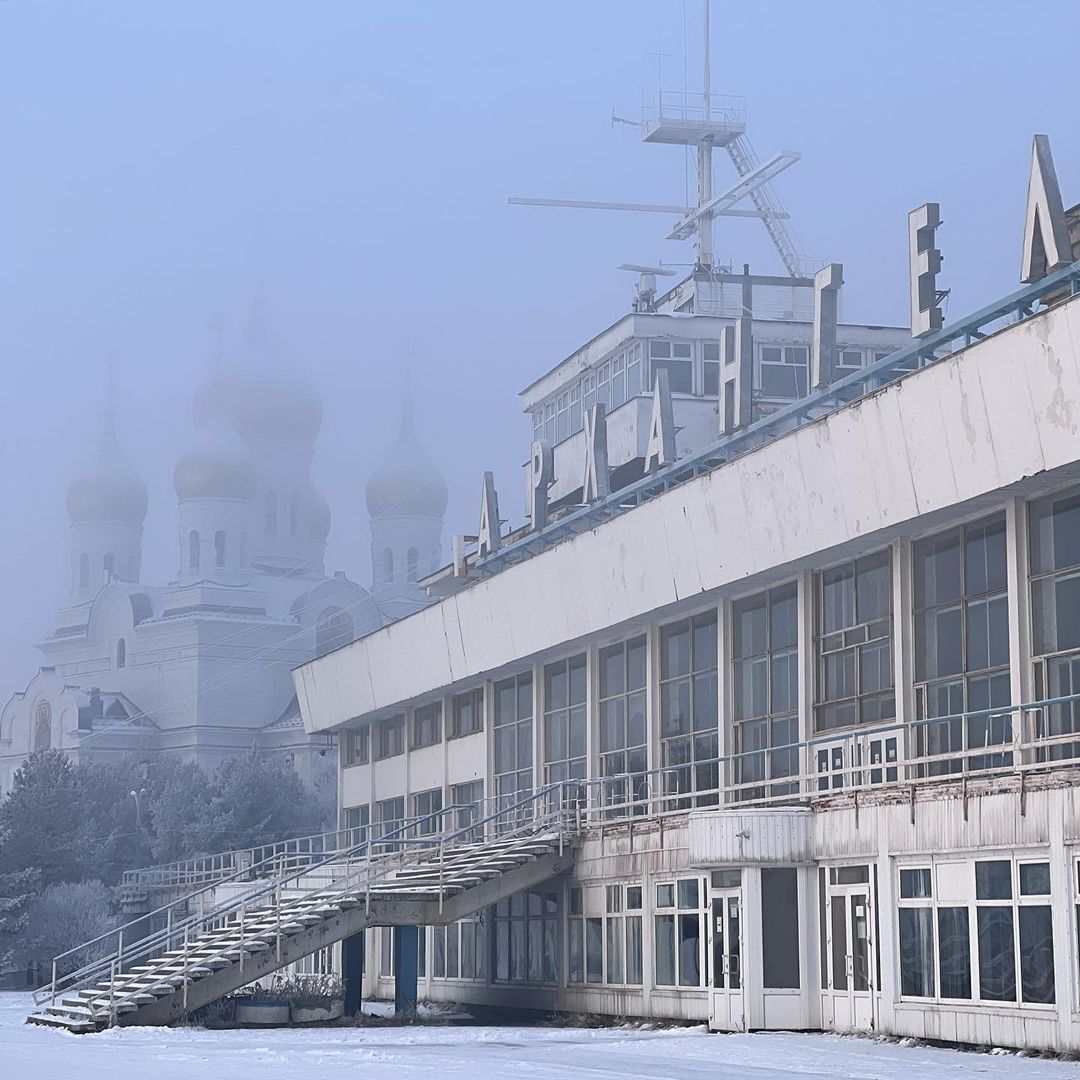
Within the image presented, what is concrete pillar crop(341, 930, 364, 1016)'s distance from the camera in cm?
4347

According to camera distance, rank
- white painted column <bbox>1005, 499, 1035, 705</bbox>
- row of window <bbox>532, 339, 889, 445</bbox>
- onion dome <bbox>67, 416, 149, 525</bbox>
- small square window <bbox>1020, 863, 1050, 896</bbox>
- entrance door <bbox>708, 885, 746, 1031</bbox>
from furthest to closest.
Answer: onion dome <bbox>67, 416, 149, 525</bbox> < row of window <bbox>532, 339, 889, 445</bbox> < entrance door <bbox>708, 885, 746, 1031</bbox> < white painted column <bbox>1005, 499, 1035, 705</bbox> < small square window <bbox>1020, 863, 1050, 896</bbox>

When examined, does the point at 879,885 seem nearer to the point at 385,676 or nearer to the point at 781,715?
the point at 781,715

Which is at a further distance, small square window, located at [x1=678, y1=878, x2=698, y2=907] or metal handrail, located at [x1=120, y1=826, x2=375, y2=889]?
metal handrail, located at [x1=120, y1=826, x2=375, y2=889]

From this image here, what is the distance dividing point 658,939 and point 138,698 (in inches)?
5425

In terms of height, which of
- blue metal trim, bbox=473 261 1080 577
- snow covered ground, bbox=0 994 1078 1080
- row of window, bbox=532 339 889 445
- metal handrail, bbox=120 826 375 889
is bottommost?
snow covered ground, bbox=0 994 1078 1080

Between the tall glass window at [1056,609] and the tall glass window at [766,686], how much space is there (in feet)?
25.0

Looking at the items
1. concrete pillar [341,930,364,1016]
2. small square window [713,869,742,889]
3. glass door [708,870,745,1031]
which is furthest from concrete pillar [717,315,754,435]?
concrete pillar [341,930,364,1016]

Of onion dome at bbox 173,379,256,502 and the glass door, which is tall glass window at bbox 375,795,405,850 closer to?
the glass door

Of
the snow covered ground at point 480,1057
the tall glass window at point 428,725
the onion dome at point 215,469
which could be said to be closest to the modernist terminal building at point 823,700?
the snow covered ground at point 480,1057

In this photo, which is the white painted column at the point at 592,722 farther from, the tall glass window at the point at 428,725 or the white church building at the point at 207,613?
the white church building at the point at 207,613

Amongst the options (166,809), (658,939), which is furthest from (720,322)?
(166,809)

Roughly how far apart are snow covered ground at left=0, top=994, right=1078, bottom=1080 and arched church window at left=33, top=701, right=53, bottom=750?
134 metres

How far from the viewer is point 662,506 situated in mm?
43594

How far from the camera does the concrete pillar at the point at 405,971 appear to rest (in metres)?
44.5
